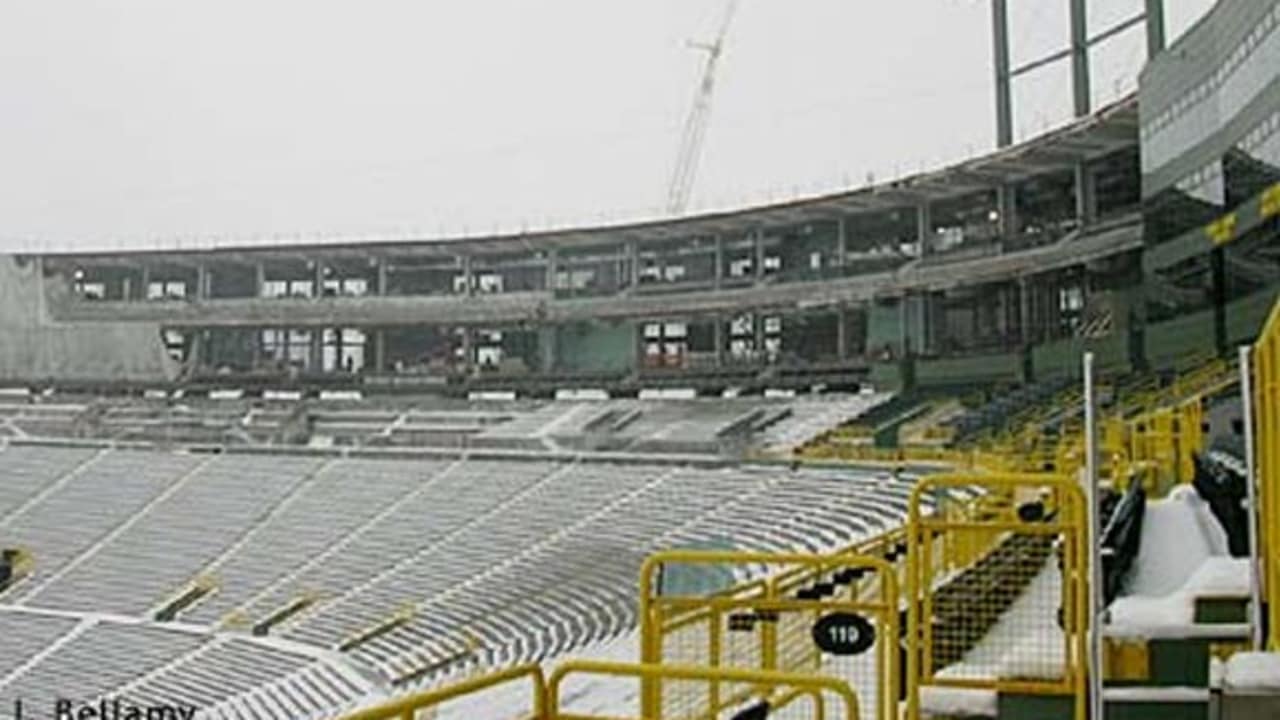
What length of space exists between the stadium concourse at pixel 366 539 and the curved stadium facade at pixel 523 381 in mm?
112

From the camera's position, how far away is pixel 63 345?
5569 centimetres

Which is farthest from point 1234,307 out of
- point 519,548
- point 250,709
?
point 250,709

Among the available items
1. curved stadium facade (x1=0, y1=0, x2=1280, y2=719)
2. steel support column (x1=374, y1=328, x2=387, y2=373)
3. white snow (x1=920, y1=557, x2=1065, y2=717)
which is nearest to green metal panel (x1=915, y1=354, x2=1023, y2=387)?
curved stadium facade (x1=0, y1=0, x2=1280, y2=719)

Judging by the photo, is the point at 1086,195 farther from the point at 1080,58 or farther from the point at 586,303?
the point at 586,303

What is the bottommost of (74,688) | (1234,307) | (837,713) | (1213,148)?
(74,688)

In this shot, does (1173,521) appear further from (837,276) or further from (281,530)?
(837,276)

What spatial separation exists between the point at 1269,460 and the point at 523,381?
45.9 meters

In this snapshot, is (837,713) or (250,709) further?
(250,709)

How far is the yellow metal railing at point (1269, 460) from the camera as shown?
184 inches

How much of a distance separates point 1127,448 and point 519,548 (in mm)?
16684

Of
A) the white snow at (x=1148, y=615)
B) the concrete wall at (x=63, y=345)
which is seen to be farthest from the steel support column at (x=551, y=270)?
the white snow at (x=1148, y=615)

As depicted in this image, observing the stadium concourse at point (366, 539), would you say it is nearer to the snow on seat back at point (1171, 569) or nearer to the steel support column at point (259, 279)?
the steel support column at point (259, 279)

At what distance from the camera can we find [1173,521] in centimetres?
889

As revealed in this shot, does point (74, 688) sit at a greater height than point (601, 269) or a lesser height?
lesser
